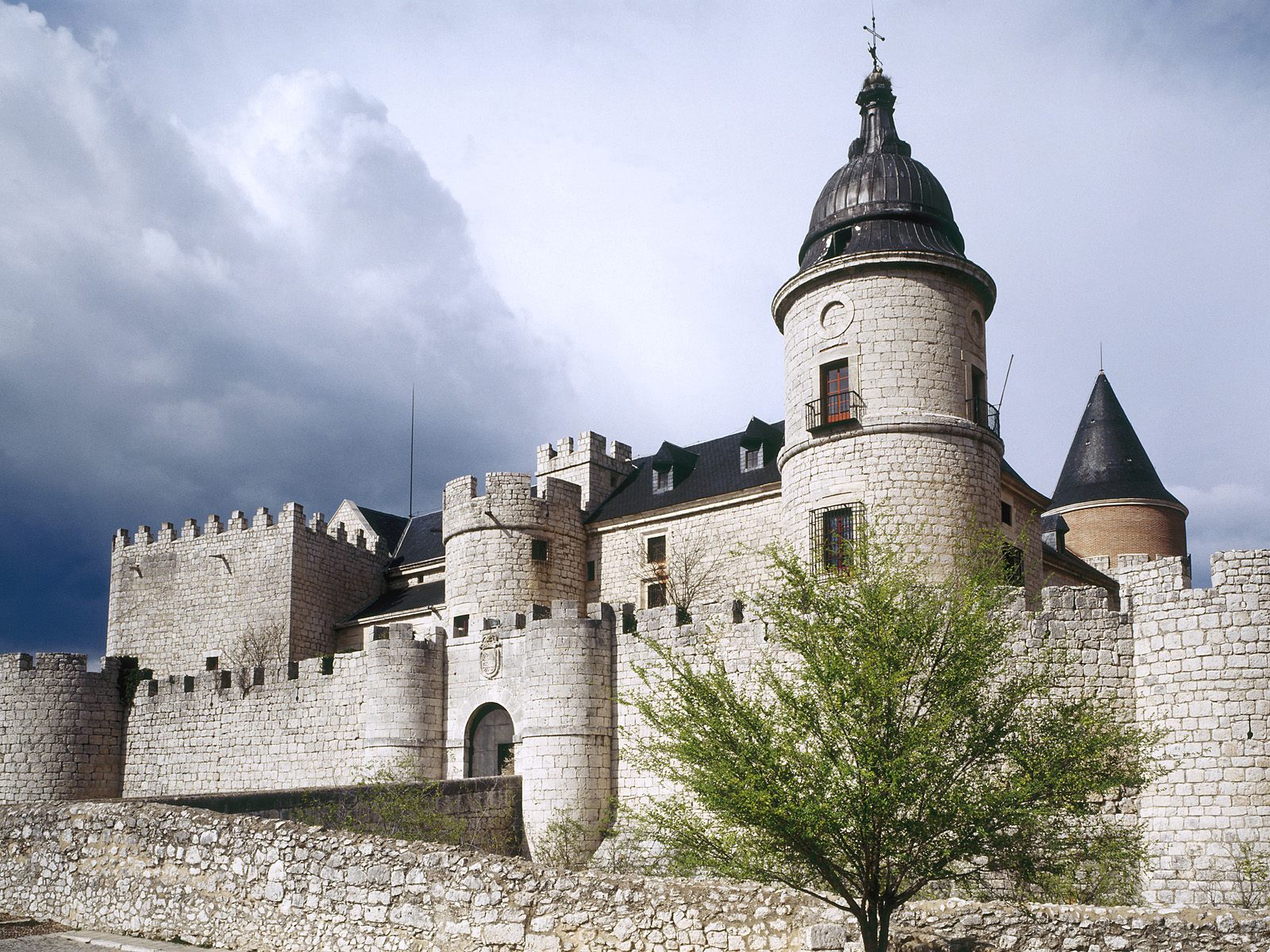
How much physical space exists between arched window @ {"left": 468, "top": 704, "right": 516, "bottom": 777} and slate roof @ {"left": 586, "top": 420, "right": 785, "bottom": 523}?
380 inches

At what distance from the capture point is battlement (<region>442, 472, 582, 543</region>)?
30812 millimetres

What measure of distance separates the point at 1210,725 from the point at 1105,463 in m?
25.7

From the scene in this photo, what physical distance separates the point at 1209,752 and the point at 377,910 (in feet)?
36.4

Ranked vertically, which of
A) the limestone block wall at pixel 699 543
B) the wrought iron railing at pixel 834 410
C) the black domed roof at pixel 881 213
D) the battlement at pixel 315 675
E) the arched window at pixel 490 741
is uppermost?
the black domed roof at pixel 881 213

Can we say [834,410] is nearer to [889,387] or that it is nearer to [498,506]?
[889,387]

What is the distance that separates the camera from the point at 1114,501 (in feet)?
130

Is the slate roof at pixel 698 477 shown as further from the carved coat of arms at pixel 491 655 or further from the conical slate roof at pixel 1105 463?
the conical slate roof at pixel 1105 463

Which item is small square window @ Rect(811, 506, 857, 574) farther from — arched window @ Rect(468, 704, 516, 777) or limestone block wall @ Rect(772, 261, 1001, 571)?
arched window @ Rect(468, 704, 516, 777)

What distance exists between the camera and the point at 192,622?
39375 mm

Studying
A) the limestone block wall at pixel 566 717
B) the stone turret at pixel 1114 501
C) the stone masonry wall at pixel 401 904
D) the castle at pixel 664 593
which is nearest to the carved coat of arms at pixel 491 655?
the castle at pixel 664 593

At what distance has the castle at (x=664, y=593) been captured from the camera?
1681 cm

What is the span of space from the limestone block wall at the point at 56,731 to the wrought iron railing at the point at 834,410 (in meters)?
19.8

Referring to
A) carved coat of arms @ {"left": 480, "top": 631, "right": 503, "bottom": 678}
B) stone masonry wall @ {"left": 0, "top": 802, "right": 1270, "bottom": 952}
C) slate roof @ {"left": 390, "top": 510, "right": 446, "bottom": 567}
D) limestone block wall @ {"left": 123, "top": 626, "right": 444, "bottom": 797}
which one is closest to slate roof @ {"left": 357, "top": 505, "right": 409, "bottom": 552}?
slate roof @ {"left": 390, "top": 510, "right": 446, "bottom": 567}

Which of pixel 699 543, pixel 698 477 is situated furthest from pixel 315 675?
pixel 698 477
